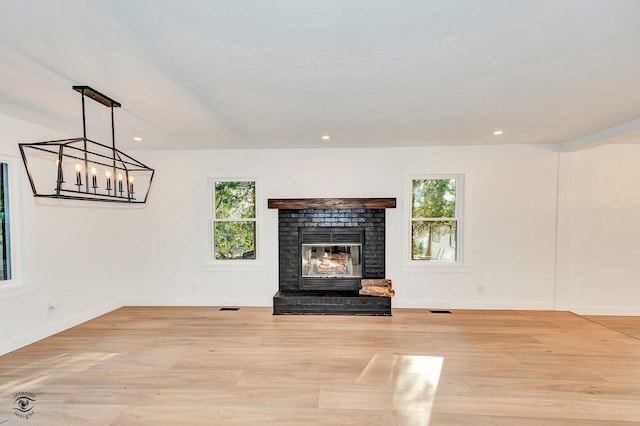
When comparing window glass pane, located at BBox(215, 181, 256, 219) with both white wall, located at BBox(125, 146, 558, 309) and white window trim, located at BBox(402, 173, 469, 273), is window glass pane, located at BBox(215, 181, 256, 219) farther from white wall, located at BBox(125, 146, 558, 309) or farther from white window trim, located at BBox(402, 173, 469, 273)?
white window trim, located at BBox(402, 173, 469, 273)

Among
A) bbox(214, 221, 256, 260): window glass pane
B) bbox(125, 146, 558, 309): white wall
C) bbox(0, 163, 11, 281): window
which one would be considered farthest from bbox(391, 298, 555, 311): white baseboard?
bbox(0, 163, 11, 281): window

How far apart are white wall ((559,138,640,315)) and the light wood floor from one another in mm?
489

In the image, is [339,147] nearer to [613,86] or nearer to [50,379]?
[613,86]

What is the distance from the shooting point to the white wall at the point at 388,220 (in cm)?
422

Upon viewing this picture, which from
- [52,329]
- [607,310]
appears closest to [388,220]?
[607,310]

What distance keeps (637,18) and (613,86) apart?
107 centimetres

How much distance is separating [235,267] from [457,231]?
3536 mm

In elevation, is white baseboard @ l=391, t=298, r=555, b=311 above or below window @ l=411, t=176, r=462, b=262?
below

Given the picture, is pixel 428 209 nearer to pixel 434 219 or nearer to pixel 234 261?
pixel 434 219

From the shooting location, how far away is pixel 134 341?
3213 mm

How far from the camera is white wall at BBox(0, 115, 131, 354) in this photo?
9.82ft

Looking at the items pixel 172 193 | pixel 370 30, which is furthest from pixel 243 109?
pixel 172 193
